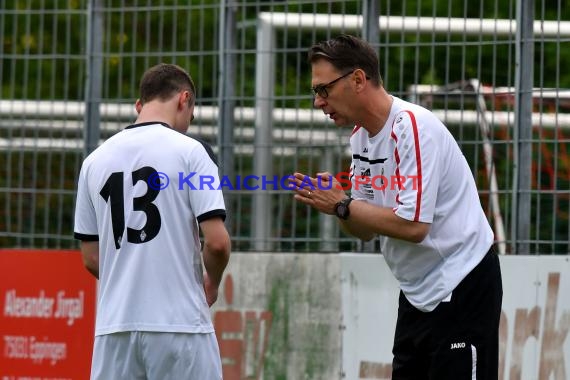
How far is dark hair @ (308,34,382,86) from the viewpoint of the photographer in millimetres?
5570

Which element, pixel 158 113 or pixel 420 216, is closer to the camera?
pixel 420 216

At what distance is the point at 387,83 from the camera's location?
820 centimetres

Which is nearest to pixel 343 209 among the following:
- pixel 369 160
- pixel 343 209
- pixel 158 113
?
pixel 343 209

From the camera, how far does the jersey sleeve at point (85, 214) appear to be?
5.75 m

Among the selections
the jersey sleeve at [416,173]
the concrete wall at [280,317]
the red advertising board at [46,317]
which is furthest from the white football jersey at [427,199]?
the red advertising board at [46,317]

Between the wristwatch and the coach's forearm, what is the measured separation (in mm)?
18

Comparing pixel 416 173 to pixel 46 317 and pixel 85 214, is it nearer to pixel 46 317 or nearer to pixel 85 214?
pixel 85 214

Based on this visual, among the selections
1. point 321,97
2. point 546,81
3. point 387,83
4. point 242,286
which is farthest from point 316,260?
point 321,97

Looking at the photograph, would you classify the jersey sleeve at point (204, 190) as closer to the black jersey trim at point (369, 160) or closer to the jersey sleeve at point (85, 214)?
the jersey sleeve at point (85, 214)

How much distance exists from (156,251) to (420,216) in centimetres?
117

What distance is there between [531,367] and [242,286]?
2.08m

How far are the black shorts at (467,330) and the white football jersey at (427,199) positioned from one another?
0.06m

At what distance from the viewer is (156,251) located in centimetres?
547

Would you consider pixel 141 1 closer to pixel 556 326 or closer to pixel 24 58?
pixel 24 58
